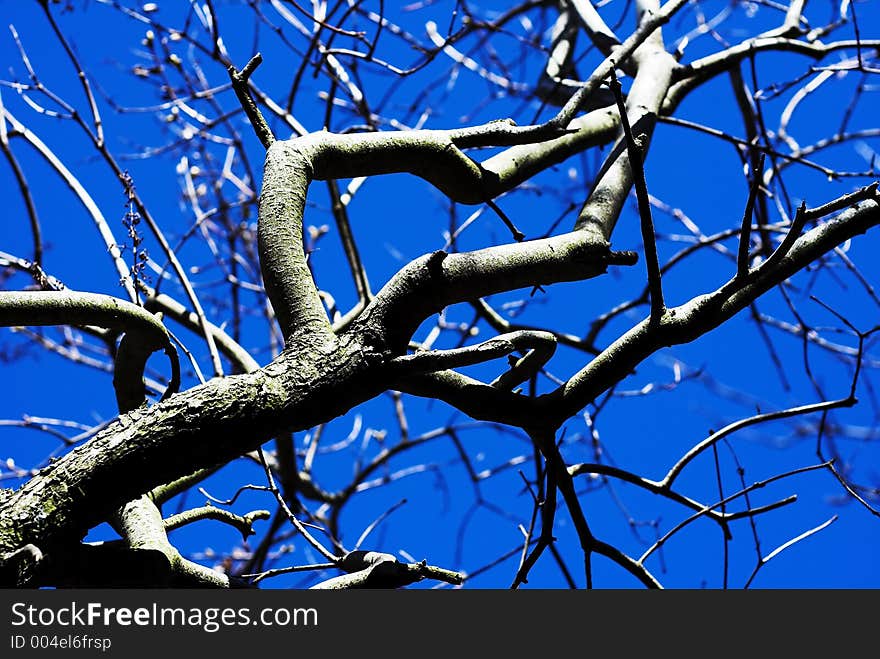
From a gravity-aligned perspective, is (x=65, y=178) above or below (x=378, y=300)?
above
